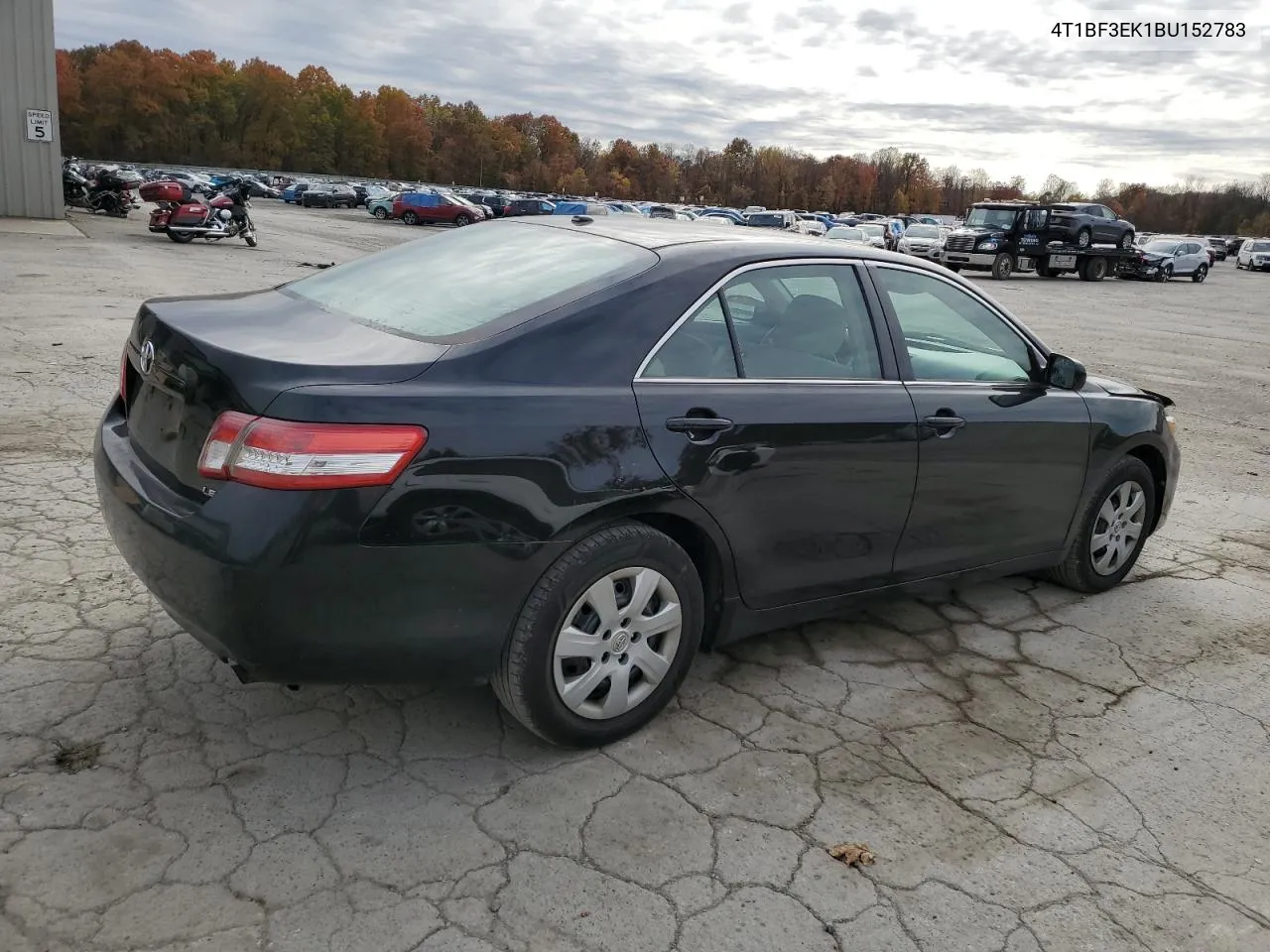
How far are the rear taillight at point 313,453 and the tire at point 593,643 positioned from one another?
558 millimetres

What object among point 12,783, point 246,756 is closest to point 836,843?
point 246,756

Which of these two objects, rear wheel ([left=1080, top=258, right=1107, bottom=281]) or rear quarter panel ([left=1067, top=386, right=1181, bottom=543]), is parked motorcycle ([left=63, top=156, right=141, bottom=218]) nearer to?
rear wheel ([left=1080, top=258, right=1107, bottom=281])

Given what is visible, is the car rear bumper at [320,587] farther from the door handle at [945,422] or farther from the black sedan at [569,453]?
the door handle at [945,422]

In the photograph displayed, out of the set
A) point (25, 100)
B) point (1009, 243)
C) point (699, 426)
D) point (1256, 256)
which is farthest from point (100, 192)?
point (1256, 256)

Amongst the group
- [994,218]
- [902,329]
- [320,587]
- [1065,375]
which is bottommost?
[320,587]

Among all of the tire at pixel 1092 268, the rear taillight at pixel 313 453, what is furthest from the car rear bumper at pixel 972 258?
the rear taillight at pixel 313 453

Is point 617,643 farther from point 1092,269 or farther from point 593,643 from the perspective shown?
point 1092,269

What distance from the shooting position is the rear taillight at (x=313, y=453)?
2.50 meters

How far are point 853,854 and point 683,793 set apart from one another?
511 mm

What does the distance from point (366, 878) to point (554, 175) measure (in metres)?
143

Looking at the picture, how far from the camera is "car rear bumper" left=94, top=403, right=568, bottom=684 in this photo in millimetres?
2504

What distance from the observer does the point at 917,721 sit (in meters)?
3.48

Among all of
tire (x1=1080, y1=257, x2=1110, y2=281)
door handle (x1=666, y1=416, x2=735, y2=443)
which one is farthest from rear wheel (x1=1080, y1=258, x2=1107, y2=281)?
door handle (x1=666, y1=416, x2=735, y2=443)

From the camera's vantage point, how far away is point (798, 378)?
3.40m
